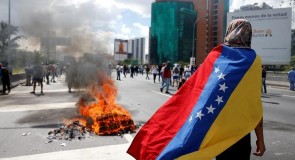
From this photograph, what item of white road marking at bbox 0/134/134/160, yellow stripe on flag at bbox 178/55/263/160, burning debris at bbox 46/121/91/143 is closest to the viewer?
yellow stripe on flag at bbox 178/55/263/160

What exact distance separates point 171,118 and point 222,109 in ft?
1.73

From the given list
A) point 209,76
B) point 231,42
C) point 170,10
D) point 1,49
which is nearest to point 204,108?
point 209,76

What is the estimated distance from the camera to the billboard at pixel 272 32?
39750 mm

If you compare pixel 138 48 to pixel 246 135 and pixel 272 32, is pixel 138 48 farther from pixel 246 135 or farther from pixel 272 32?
pixel 246 135

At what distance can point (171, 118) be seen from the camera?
3.06m

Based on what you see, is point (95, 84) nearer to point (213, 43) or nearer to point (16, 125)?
point (16, 125)

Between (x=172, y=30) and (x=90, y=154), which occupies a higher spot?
(x=172, y=30)

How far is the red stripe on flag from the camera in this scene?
292 cm

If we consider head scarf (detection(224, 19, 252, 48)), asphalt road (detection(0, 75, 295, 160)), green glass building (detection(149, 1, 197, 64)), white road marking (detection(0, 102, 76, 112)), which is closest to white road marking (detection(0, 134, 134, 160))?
asphalt road (detection(0, 75, 295, 160))

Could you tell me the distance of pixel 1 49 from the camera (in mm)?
19109

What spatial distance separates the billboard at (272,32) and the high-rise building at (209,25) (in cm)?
8256

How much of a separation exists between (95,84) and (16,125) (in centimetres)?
283

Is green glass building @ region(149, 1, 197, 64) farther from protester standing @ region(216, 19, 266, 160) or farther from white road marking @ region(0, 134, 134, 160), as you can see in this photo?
protester standing @ region(216, 19, 266, 160)

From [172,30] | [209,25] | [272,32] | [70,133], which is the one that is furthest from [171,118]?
[209,25]
